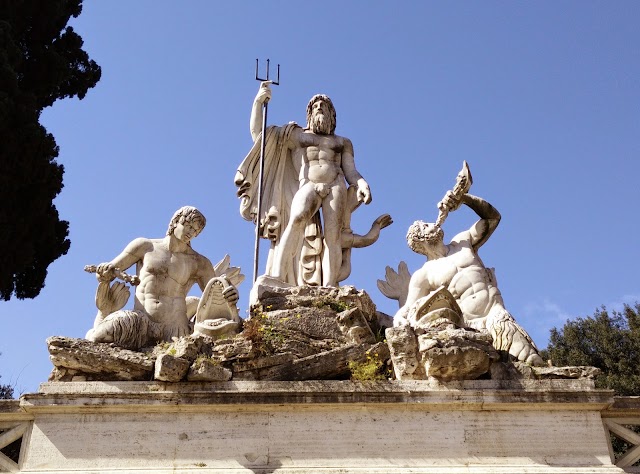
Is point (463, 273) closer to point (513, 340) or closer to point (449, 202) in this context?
point (449, 202)

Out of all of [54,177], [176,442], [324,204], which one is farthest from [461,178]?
[54,177]

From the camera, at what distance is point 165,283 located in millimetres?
9461

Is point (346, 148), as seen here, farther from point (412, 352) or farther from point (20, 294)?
point (20, 294)

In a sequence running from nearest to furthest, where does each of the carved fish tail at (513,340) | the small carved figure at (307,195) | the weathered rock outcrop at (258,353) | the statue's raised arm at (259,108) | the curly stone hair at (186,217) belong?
the weathered rock outcrop at (258,353), the carved fish tail at (513,340), the curly stone hair at (186,217), the small carved figure at (307,195), the statue's raised arm at (259,108)

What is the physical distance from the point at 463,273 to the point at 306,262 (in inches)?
80.5

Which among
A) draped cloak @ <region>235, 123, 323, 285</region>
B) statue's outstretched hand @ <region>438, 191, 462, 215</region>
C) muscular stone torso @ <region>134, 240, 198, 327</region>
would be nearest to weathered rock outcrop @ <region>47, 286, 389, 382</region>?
muscular stone torso @ <region>134, 240, 198, 327</region>

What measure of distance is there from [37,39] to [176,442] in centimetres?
1211

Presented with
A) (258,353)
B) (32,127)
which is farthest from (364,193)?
(32,127)

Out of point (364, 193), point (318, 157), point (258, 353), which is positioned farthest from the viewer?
point (318, 157)

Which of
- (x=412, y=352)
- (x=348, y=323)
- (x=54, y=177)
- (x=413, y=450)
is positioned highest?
(x=54, y=177)

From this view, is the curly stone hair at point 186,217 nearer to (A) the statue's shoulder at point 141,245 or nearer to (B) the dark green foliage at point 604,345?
(A) the statue's shoulder at point 141,245

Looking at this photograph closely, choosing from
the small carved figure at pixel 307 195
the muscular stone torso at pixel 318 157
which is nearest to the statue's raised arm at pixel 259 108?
the small carved figure at pixel 307 195

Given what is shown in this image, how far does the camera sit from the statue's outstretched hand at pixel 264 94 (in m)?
11.4

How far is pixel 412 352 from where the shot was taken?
795cm
